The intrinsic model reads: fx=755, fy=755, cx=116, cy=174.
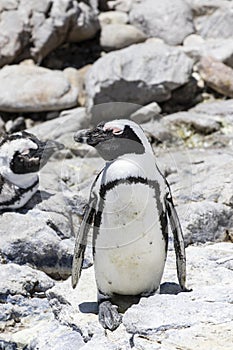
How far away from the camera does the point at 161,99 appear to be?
9.92 metres

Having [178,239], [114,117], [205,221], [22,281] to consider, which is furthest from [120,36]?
[178,239]

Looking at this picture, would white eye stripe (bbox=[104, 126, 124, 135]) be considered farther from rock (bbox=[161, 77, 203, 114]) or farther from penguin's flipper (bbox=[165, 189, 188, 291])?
rock (bbox=[161, 77, 203, 114])

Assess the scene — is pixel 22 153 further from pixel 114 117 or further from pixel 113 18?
pixel 113 18

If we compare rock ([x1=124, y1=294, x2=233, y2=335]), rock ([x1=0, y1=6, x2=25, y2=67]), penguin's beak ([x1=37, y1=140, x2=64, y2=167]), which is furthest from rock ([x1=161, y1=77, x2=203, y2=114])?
rock ([x1=124, y1=294, x2=233, y2=335])

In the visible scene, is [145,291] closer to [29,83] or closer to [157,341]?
[157,341]

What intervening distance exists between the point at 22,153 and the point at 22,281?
1.76 metres

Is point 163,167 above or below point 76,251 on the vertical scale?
below

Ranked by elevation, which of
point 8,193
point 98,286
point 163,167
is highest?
point 98,286

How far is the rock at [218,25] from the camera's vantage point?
11.7 m

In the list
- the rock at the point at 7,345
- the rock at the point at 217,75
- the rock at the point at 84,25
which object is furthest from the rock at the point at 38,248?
the rock at the point at 84,25

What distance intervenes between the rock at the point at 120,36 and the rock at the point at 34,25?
54cm

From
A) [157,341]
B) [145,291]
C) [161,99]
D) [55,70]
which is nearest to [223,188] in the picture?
[145,291]

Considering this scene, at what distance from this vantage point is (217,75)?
10234 mm

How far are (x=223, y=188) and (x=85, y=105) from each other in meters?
4.51
